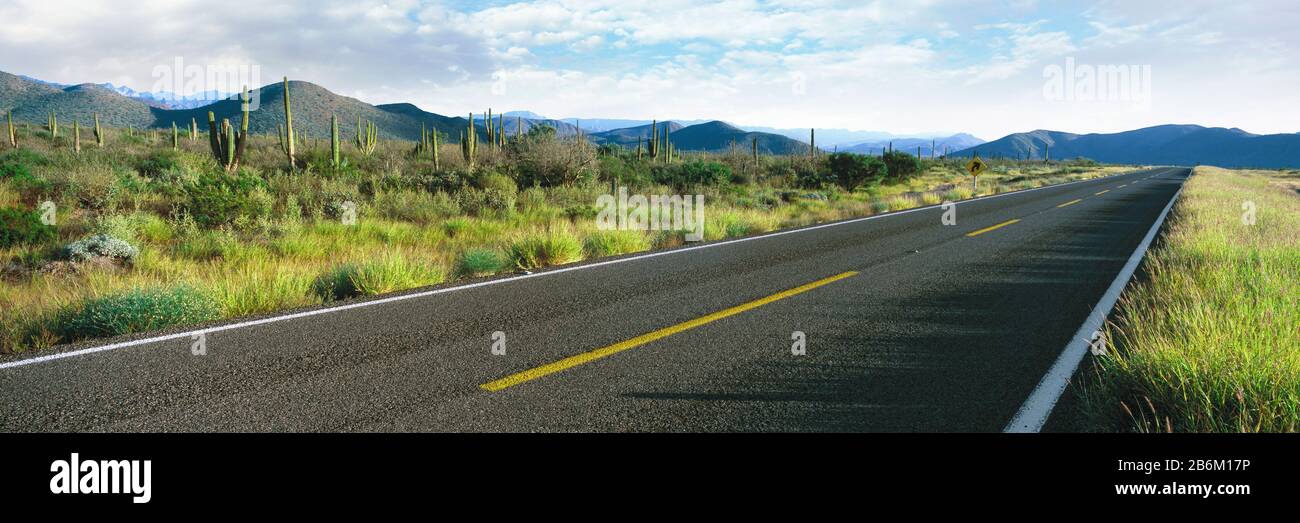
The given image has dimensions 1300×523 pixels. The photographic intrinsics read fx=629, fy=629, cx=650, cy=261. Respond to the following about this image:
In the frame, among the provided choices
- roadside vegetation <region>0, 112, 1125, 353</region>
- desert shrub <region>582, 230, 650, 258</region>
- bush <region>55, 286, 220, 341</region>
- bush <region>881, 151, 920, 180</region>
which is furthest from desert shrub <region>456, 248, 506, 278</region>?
bush <region>881, 151, 920, 180</region>

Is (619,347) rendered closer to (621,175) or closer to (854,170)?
(621,175)

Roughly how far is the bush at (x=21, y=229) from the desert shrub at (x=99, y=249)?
1.49 metres

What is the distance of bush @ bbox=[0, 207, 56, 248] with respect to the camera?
896 centimetres

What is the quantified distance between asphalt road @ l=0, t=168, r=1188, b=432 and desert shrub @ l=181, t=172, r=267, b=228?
733 cm

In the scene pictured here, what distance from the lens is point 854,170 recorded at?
35406 millimetres

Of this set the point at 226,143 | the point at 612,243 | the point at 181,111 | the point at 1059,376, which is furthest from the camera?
the point at 181,111

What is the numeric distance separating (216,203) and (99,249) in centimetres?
311

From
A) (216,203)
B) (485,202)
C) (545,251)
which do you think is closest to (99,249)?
(216,203)
